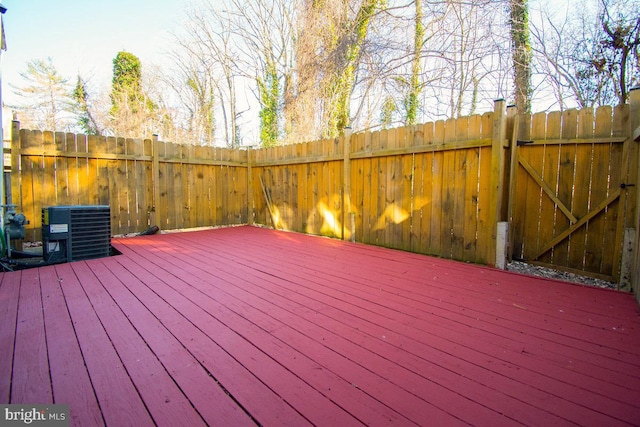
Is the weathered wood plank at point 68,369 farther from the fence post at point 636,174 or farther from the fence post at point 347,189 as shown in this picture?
the fence post at point 347,189

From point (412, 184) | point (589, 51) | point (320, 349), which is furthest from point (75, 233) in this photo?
point (589, 51)

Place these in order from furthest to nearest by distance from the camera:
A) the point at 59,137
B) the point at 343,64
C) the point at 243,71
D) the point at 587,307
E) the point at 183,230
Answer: the point at 243,71 < the point at 343,64 < the point at 183,230 < the point at 59,137 < the point at 587,307

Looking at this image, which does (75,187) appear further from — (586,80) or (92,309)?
(586,80)

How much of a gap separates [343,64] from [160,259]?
22.5 feet

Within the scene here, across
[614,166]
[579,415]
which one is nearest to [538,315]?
[579,415]

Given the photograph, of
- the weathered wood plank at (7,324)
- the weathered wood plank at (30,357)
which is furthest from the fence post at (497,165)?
the weathered wood plank at (7,324)

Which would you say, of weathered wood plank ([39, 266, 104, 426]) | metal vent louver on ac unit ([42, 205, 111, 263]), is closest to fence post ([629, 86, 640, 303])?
weathered wood plank ([39, 266, 104, 426])

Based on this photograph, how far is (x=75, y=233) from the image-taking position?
3.48 meters

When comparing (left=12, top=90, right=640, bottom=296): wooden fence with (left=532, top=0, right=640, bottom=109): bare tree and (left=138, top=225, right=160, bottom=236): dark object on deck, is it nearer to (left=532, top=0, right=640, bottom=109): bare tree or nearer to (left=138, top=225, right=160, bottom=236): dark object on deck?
(left=138, top=225, right=160, bottom=236): dark object on deck

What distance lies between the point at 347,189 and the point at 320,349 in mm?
3362

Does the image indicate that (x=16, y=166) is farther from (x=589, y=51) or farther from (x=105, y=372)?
(x=589, y=51)

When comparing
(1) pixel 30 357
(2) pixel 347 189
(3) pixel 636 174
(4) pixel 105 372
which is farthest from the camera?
(2) pixel 347 189

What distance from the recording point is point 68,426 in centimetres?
106

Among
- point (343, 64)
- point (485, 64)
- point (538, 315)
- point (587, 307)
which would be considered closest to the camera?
point (538, 315)
